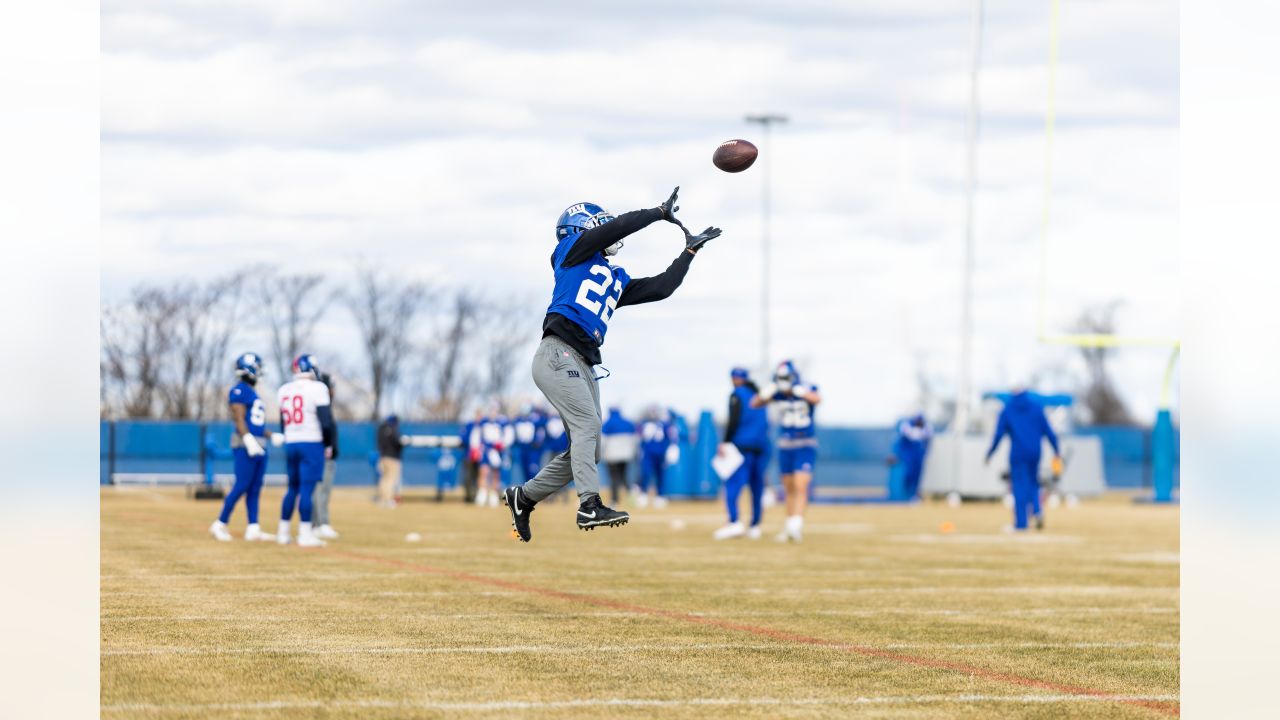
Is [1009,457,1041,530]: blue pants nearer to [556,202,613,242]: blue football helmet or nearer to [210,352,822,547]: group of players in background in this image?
[210,352,822,547]: group of players in background

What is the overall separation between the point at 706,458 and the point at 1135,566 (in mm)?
20901

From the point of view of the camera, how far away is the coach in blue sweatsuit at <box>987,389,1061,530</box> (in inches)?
884

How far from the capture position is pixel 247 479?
17953mm

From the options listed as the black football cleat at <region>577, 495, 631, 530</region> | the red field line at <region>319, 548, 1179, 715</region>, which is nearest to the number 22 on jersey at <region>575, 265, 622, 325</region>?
the black football cleat at <region>577, 495, 631, 530</region>

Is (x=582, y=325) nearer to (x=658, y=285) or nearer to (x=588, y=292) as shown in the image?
(x=588, y=292)

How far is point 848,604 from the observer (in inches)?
454

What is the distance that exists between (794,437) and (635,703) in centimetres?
1266

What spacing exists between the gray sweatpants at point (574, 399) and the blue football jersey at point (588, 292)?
0.57 feet

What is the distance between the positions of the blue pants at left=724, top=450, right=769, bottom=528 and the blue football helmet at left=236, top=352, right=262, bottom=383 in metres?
5.93

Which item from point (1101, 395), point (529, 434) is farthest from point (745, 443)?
point (1101, 395)

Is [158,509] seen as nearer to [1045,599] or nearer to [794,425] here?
[794,425]

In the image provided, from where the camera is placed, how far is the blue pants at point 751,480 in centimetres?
2030

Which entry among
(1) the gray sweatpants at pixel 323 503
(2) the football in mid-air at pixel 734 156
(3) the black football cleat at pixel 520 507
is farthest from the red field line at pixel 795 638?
(1) the gray sweatpants at pixel 323 503

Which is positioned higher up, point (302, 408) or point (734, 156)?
point (734, 156)
